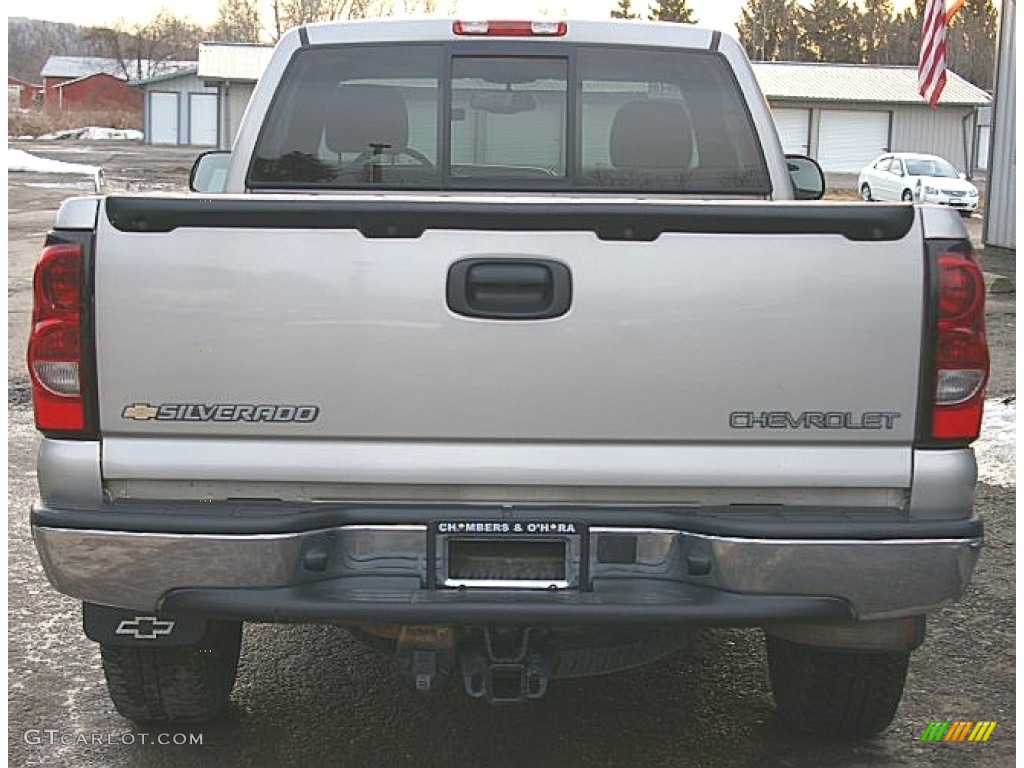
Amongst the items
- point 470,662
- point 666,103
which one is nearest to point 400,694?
point 470,662

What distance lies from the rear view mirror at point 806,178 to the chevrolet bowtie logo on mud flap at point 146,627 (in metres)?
3.06

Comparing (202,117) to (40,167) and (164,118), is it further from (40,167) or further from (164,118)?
(40,167)

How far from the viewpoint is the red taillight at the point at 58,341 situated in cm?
310

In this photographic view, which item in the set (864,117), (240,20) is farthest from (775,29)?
(864,117)

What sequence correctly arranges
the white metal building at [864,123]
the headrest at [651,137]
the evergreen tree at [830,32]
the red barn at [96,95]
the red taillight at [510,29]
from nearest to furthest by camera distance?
1. the headrest at [651,137]
2. the red taillight at [510,29]
3. the white metal building at [864,123]
4. the evergreen tree at [830,32]
5. the red barn at [96,95]

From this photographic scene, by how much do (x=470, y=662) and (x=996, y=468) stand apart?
4834 mm

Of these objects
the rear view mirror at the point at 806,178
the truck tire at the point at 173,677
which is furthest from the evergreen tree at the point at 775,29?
the truck tire at the point at 173,677

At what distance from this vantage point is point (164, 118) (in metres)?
68.9

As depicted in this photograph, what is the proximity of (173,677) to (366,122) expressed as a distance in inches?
81.7

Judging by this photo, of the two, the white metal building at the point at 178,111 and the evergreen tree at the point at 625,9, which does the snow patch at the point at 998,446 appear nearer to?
the white metal building at the point at 178,111

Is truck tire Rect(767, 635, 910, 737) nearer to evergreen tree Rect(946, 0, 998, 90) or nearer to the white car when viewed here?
the white car

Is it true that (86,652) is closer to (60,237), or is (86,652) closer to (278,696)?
(278,696)

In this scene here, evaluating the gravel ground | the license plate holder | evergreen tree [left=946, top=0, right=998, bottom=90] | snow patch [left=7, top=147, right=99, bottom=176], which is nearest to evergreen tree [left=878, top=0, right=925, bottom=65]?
evergreen tree [left=946, top=0, right=998, bottom=90]

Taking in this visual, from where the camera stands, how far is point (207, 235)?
3084mm
